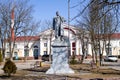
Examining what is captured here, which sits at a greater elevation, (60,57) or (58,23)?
(58,23)

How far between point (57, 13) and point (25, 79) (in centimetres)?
879

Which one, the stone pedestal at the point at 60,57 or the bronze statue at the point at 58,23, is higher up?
the bronze statue at the point at 58,23

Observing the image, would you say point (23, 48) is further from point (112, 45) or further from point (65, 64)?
point (65, 64)

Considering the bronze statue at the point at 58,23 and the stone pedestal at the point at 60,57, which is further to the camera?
the bronze statue at the point at 58,23

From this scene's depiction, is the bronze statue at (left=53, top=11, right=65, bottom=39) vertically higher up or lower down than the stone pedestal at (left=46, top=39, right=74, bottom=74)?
higher up

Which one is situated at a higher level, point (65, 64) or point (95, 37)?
point (95, 37)

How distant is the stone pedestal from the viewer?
1037 inches

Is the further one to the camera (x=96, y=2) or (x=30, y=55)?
(x=30, y=55)

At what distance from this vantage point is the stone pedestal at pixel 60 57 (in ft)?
86.4

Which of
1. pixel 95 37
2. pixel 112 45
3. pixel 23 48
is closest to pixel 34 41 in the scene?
pixel 23 48

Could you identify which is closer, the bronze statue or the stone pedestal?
the stone pedestal

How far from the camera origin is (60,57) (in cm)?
2639

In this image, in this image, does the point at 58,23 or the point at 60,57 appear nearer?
the point at 60,57

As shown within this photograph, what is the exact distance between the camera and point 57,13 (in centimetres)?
2767
